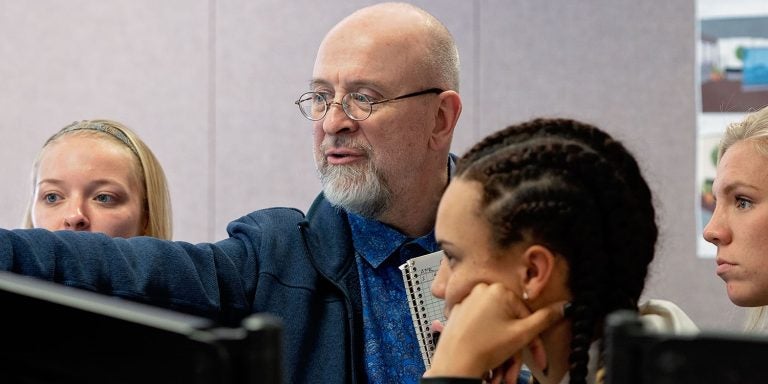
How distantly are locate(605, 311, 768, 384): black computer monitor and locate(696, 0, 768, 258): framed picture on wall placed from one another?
301 cm

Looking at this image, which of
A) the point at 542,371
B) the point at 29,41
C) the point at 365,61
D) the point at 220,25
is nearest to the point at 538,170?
the point at 542,371

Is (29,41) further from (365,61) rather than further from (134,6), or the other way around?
(365,61)

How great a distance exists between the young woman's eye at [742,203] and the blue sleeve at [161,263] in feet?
2.57

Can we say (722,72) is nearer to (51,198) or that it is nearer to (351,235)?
(351,235)

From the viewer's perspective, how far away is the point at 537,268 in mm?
1219

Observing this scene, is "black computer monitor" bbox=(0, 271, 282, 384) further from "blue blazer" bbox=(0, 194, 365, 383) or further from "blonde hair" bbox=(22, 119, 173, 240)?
"blonde hair" bbox=(22, 119, 173, 240)

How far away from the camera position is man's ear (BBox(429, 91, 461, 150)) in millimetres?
2012

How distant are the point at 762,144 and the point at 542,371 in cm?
71

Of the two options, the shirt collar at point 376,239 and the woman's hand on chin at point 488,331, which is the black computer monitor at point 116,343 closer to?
the woman's hand on chin at point 488,331

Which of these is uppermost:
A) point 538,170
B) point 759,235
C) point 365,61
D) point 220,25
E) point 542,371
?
point 220,25

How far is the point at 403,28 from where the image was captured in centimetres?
198

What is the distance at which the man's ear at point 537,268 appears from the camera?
121 centimetres

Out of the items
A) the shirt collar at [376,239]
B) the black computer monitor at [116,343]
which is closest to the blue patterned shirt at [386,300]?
the shirt collar at [376,239]

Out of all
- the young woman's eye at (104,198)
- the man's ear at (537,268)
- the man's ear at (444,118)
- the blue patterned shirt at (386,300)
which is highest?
the man's ear at (444,118)
